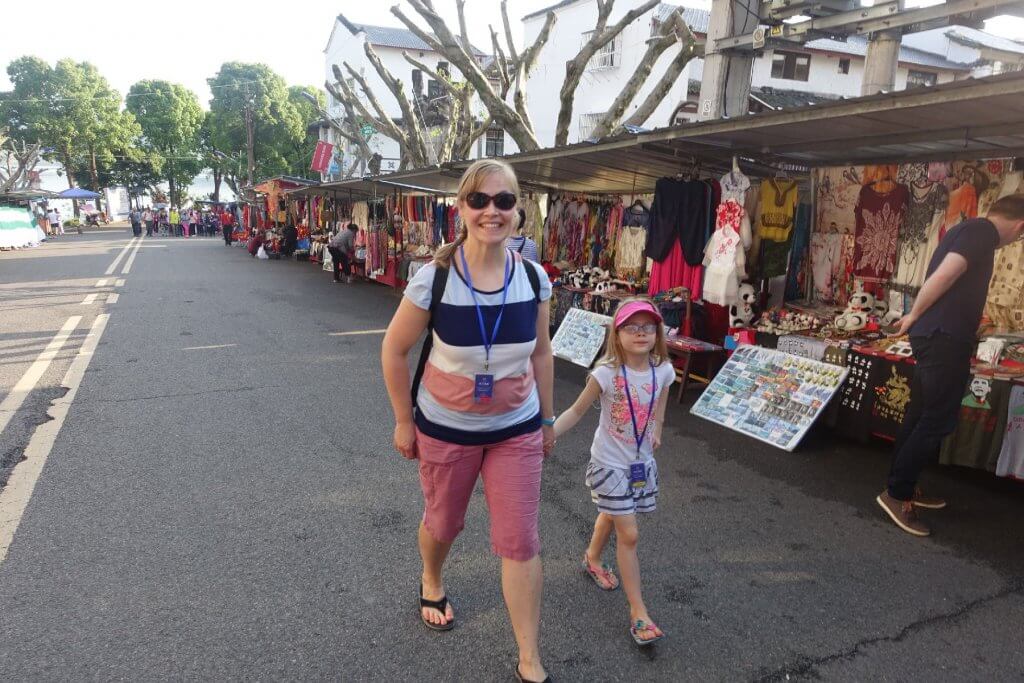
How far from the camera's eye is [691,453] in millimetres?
5156

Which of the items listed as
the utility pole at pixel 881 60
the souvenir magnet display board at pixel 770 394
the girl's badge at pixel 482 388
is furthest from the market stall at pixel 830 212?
the girl's badge at pixel 482 388

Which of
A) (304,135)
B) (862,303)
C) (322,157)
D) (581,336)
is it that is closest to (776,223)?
(862,303)

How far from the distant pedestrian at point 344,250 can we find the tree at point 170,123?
5081 cm

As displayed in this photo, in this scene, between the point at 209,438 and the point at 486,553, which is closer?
the point at 486,553

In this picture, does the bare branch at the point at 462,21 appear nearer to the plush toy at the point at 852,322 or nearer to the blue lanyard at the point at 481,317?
the plush toy at the point at 852,322

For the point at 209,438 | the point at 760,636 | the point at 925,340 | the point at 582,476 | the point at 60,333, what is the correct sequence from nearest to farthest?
the point at 760,636 → the point at 925,340 → the point at 582,476 → the point at 209,438 → the point at 60,333

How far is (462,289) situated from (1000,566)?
3.37 metres

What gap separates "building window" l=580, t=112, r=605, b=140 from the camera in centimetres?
2799

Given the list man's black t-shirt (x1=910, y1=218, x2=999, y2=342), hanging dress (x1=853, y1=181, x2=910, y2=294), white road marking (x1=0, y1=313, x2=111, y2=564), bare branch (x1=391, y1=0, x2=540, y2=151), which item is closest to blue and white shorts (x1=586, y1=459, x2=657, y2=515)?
man's black t-shirt (x1=910, y1=218, x2=999, y2=342)

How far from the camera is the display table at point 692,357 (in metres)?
6.59

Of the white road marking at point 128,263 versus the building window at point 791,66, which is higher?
the building window at point 791,66

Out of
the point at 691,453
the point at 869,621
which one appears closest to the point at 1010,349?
the point at 691,453

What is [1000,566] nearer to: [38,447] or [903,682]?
[903,682]

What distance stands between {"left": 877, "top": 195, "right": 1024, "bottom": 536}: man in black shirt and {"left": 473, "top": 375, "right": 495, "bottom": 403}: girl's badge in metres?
2.79
